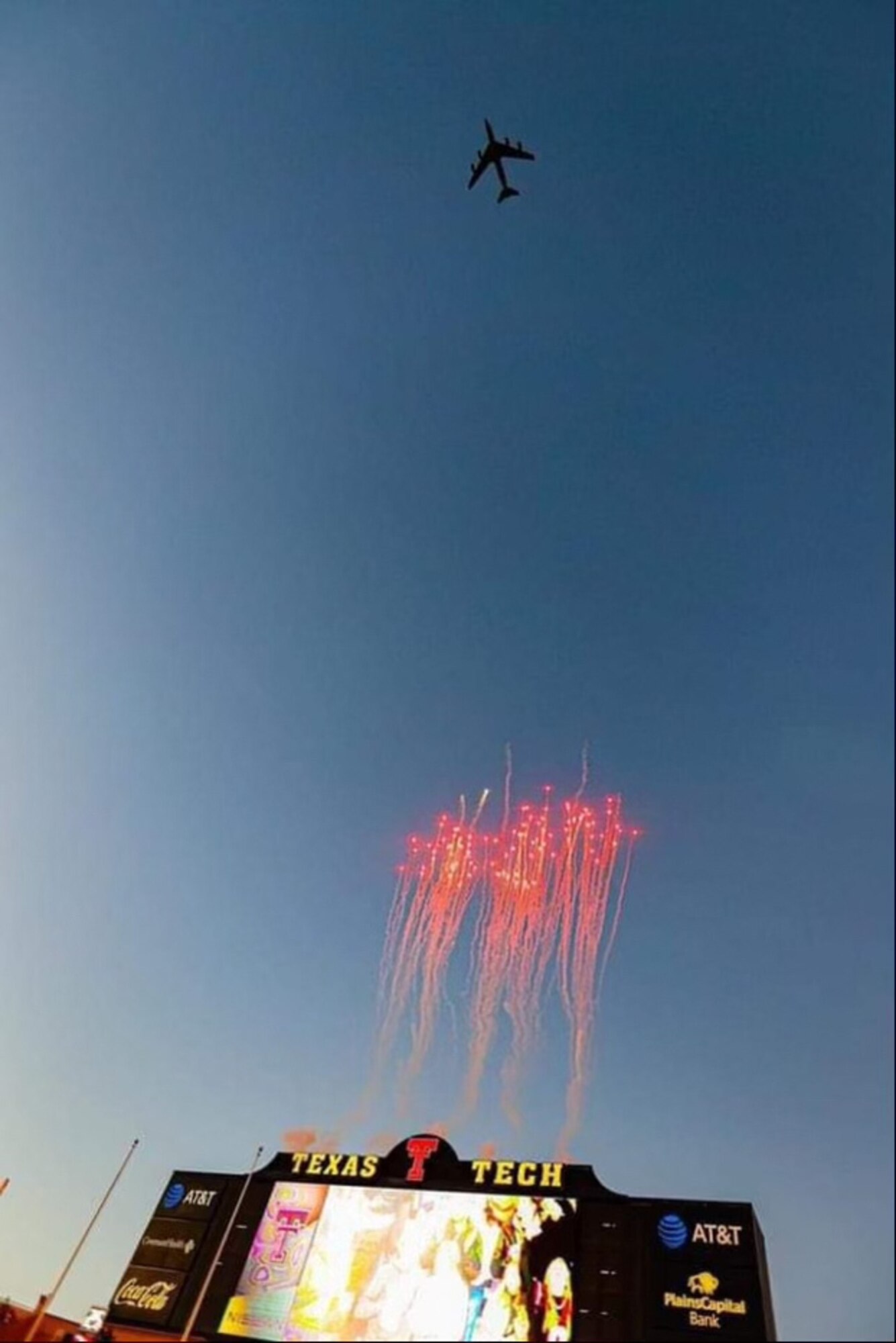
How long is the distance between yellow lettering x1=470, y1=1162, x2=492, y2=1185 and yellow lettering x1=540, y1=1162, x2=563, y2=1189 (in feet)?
7.80

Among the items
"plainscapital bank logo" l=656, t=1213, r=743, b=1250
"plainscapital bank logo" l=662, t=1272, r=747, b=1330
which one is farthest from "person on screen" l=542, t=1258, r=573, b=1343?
"plainscapital bank logo" l=656, t=1213, r=743, b=1250

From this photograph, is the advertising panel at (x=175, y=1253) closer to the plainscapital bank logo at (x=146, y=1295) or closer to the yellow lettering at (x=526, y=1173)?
the plainscapital bank logo at (x=146, y=1295)

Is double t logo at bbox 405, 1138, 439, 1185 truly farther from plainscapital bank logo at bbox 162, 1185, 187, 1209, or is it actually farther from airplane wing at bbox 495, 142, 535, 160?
airplane wing at bbox 495, 142, 535, 160

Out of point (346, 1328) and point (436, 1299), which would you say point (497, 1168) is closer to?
point (436, 1299)

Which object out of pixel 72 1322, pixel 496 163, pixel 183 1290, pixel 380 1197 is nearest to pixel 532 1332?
pixel 380 1197

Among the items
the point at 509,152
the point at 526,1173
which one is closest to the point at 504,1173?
the point at 526,1173

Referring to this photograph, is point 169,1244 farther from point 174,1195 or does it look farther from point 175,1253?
point 174,1195

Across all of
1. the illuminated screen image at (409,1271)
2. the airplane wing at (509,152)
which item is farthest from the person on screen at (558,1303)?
the airplane wing at (509,152)

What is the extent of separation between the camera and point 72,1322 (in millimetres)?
40344

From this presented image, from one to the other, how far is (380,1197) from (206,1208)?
8.78m

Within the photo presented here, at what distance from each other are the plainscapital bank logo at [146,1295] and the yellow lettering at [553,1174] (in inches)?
650

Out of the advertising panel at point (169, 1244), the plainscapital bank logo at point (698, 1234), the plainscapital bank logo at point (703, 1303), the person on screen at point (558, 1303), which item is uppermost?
the plainscapital bank logo at point (698, 1234)

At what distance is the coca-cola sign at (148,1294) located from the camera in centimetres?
3466

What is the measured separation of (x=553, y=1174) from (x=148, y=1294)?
18276mm
